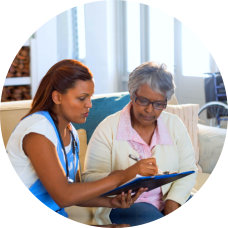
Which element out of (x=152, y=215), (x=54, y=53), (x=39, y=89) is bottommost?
(x=152, y=215)

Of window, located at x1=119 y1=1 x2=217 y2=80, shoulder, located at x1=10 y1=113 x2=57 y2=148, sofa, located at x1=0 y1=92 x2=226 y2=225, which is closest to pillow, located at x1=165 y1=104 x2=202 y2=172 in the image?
sofa, located at x1=0 y1=92 x2=226 y2=225

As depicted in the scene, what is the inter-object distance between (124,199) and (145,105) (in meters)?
0.26

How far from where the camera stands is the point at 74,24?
46.9 inches

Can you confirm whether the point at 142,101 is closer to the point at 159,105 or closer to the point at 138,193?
the point at 159,105

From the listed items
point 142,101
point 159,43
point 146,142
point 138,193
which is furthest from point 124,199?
point 159,43

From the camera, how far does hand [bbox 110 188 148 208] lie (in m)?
1.05

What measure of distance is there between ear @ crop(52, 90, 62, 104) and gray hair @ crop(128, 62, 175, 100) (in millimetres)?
184

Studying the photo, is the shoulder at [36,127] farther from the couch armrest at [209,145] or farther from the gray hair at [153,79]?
the couch armrest at [209,145]

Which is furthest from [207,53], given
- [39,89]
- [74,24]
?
[39,89]

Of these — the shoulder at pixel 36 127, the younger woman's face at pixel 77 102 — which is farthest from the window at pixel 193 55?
the shoulder at pixel 36 127

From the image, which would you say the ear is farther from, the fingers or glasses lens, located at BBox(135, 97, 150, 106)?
the fingers

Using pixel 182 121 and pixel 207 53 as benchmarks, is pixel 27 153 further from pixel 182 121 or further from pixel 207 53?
pixel 207 53

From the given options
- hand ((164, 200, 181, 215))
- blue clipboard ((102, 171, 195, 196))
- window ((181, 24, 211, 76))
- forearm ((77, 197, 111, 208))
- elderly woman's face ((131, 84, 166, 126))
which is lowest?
hand ((164, 200, 181, 215))

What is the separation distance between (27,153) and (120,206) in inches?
11.4
